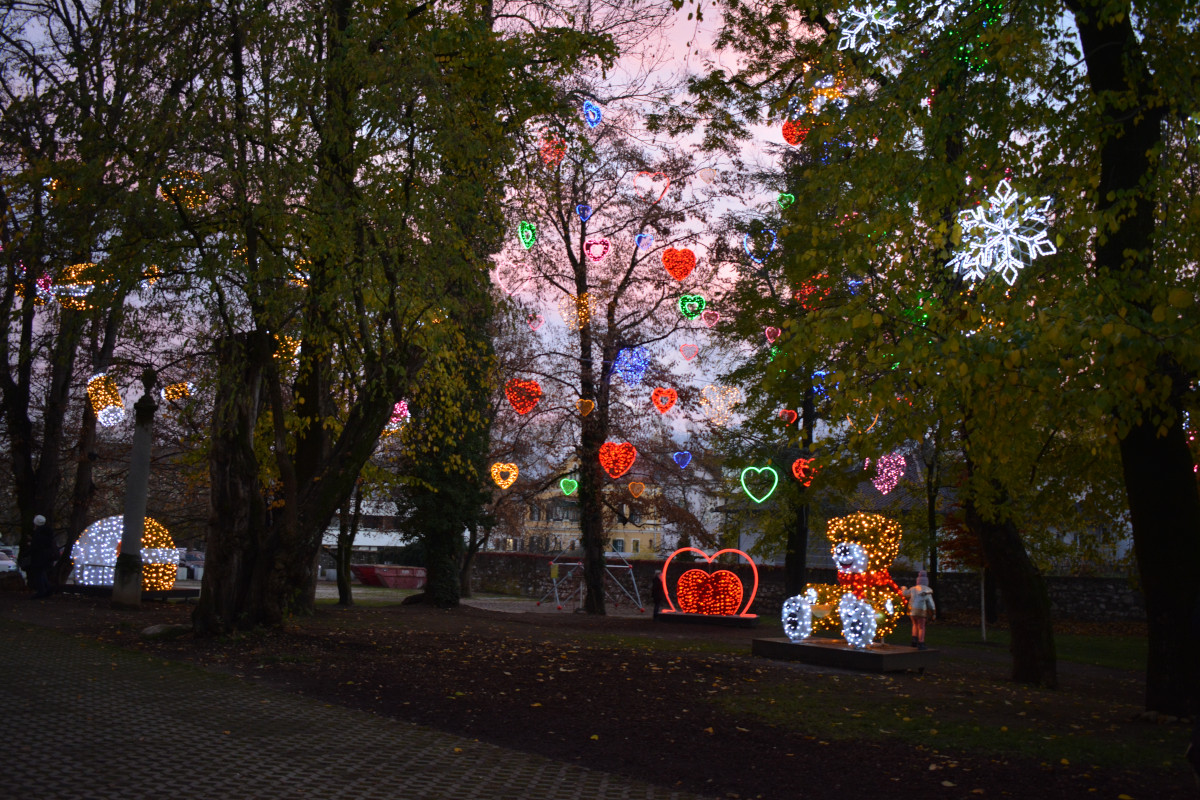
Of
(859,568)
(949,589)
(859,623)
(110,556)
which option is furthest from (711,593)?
(110,556)

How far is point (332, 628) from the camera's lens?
47.7 ft

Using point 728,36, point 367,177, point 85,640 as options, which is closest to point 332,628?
point 85,640

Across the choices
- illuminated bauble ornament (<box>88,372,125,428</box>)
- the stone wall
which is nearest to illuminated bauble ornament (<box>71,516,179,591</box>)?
illuminated bauble ornament (<box>88,372,125,428</box>)

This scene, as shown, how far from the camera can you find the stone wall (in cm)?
2661

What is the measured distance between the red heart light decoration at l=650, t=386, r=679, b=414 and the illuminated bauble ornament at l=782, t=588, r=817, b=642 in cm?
1027

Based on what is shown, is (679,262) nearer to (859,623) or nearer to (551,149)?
(551,149)

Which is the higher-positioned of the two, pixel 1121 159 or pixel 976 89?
pixel 976 89

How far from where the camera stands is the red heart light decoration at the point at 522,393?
22.3 metres

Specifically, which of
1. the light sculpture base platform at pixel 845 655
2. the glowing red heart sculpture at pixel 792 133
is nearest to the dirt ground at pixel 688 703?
the light sculpture base platform at pixel 845 655

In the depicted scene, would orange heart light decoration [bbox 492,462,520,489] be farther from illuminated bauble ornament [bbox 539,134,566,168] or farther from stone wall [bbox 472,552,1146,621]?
illuminated bauble ornament [bbox 539,134,566,168]

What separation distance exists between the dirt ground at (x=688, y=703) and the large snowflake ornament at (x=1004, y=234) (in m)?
4.07

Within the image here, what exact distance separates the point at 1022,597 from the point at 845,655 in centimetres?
259

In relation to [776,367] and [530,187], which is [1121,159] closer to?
[776,367]

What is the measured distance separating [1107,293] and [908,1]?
141 inches
